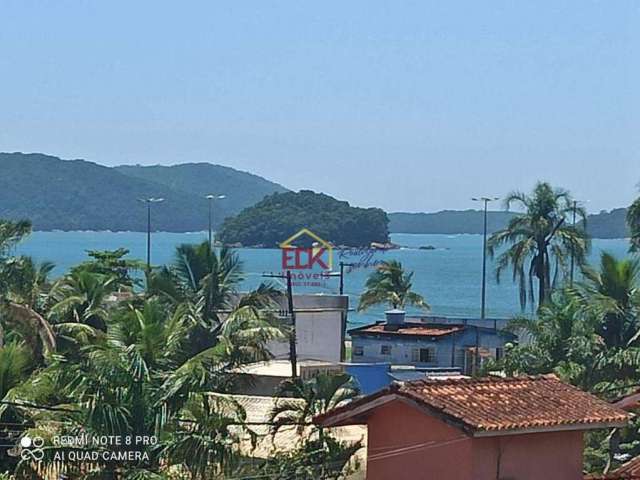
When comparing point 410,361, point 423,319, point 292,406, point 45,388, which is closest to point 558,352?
point 292,406

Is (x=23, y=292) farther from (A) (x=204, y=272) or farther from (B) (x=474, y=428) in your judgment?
(B) (x=474, y=428)

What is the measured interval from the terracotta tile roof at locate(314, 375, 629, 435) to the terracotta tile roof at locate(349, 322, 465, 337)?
89.3 ft

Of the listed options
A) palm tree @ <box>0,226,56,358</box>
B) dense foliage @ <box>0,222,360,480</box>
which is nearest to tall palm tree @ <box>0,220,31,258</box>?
palm tree @ <box>0,226,56,358</box>

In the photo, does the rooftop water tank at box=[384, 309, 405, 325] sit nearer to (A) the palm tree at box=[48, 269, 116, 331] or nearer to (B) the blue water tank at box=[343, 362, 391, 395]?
(B) the blue water tank at box=[343, 362, 391, 395]

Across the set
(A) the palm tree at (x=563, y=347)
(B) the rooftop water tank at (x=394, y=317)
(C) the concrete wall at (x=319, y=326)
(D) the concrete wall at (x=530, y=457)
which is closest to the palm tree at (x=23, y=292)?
(A) the palm tree at (x=563, y=347)

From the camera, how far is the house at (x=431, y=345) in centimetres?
4306

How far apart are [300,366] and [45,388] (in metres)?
17.2

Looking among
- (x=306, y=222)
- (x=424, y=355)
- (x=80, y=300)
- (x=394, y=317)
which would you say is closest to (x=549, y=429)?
(x=80, y=300)

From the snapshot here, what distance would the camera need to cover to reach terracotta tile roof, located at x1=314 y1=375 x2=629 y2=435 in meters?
14.4

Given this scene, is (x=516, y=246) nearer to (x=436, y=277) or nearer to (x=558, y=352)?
(x=558, y=352)

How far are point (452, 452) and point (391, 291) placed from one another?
145ft

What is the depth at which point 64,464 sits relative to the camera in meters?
18.0

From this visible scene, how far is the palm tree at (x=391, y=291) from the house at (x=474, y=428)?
4193 cm

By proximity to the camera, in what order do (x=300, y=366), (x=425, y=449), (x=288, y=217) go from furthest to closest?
1. (x=288, y=217)
2. (x=300, y=366)
3. (x=425, y=449)
